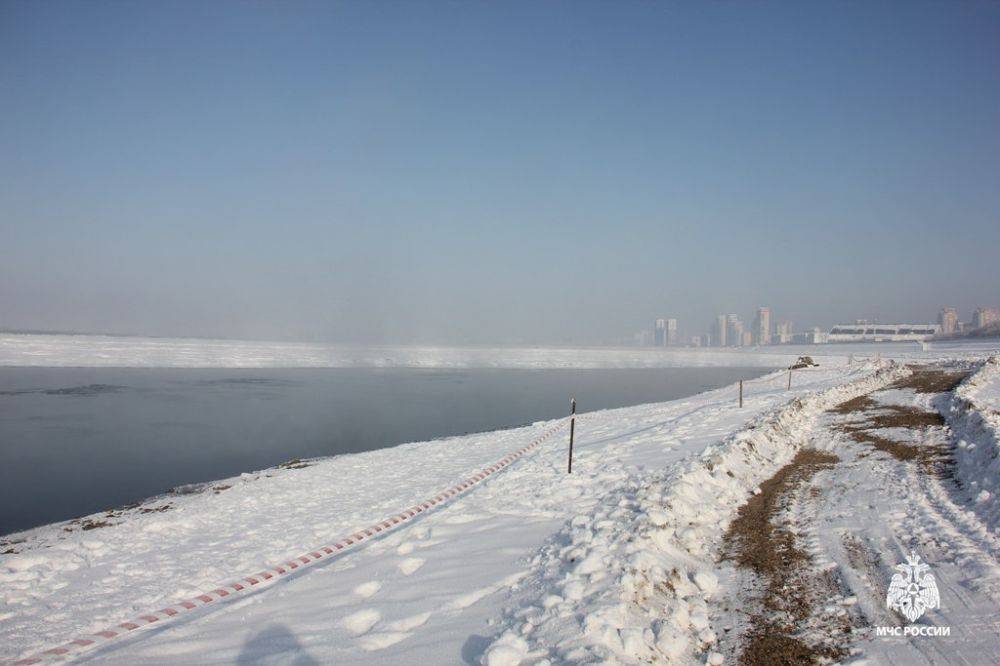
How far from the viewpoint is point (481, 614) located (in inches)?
193

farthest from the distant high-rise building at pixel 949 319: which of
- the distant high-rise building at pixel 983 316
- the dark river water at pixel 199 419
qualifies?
the dark river water at pixel 199 419

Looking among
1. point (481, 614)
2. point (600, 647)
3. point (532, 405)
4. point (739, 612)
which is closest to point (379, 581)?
point (481, 614)

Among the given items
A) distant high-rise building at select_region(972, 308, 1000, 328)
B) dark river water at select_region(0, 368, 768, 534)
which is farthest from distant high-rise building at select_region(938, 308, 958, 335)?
dark river water at select_region(0, 368, 768, 534)

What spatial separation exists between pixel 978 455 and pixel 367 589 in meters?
9.38

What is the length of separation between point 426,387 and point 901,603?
3877 cm

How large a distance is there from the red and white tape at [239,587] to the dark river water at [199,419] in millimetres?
A: 7800

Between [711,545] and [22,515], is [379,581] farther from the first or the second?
[22,515]

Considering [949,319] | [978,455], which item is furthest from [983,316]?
[978,455]

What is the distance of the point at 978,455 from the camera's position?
812cm

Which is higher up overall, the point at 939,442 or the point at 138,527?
the point at 939,442

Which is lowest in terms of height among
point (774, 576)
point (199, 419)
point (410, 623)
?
point (199, 419)

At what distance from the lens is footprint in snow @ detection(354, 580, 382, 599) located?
225 inches

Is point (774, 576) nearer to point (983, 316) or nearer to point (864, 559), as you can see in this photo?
point (864, 559)

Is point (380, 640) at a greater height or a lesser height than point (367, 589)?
greater
